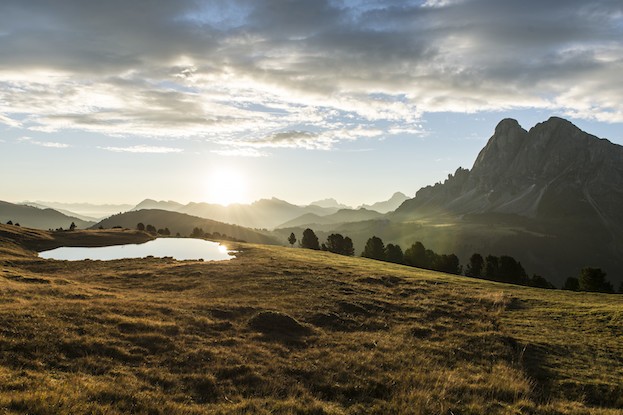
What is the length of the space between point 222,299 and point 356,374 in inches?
725

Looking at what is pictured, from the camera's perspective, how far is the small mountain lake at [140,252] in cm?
6500

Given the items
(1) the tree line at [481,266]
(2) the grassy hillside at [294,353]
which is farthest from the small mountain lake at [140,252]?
(1) the tree line at [481,266]

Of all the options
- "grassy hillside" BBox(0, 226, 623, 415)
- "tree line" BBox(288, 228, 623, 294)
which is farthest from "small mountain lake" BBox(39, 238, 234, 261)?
"tree line" BBox(288, 228, 623, 294)

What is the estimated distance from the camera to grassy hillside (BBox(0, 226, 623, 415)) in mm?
15273

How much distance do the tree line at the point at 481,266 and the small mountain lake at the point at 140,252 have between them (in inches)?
3022

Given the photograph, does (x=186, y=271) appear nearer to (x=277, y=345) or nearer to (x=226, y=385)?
(x=277, y=345)

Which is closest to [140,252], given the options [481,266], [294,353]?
[294,353]

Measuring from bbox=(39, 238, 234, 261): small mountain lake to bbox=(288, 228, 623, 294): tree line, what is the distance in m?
76.8

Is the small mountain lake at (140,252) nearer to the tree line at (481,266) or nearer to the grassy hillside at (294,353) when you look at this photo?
the grassy hillside at (294,353)

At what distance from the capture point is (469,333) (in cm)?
2762

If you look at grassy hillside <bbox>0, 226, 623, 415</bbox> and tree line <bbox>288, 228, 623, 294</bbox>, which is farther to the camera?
tree line <bbox>288, 228, 623, 294</bbox>

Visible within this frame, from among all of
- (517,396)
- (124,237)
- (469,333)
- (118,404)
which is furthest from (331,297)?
(124,237)

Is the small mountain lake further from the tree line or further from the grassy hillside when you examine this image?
the tree line

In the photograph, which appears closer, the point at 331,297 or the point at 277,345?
the point at 277,345
